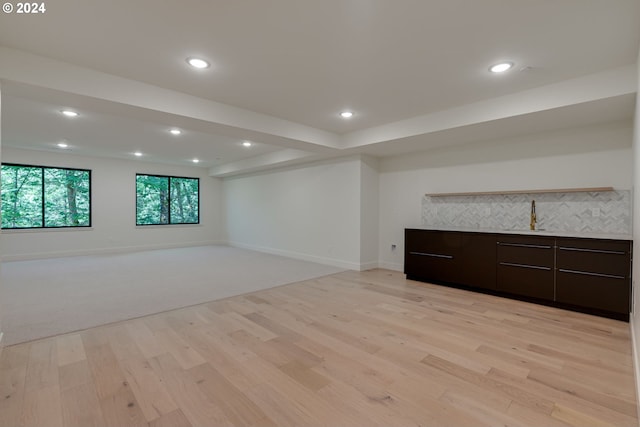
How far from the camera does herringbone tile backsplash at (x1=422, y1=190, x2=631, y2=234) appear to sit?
3.75 m

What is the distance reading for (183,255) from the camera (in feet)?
25.5

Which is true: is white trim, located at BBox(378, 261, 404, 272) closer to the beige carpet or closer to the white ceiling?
the beige carpet

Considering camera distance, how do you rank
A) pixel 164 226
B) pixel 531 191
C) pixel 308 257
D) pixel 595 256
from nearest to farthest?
pixel 595 256
pixel 531 191
pixel 308 257
pixel 164 226

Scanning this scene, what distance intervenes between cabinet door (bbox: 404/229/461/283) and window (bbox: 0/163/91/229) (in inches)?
314

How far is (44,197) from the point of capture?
7.23 m

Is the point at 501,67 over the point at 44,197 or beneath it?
over

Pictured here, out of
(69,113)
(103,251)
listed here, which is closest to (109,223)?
(103,251)

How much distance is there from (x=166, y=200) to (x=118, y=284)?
16.3 ft

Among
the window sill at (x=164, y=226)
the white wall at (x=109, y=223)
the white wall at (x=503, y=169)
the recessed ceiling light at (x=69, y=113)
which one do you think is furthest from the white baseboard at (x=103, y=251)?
the white wall at (x=503, y=169)

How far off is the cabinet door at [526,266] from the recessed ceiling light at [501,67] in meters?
2.13

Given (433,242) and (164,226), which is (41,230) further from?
(433,242)

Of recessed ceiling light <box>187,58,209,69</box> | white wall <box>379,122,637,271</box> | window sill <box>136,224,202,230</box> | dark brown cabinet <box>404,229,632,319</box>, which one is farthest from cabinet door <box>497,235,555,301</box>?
window sill <box>136,224,202,230</box>

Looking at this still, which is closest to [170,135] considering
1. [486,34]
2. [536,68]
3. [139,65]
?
[139,65]

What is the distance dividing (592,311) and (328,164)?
4.77 metres
